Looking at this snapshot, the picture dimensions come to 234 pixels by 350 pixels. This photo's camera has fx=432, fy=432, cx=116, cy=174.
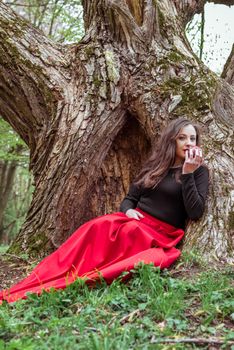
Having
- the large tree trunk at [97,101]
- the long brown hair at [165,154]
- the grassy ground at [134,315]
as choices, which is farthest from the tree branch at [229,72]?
the grassy ground at [134,315]

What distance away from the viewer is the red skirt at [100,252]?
363 centimetres

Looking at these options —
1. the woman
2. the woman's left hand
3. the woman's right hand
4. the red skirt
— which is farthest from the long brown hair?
the red skirt

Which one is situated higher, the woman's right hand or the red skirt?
the woman's right hand

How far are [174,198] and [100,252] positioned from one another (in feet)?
3.28

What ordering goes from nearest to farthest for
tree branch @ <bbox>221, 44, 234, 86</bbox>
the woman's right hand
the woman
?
→ the woman → the woman's right hand → tree branch @ <bbox>221, 44, 234, 86</bbox>

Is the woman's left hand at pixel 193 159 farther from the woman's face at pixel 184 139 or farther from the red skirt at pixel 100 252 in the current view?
the red skirt at pixel 100 252

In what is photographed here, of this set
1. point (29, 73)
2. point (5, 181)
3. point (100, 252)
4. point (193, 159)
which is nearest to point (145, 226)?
point (100, 252)

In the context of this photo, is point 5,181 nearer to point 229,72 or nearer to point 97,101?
point 229,72

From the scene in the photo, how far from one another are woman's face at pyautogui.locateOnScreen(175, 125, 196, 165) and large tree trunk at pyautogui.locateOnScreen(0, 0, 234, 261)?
234mm

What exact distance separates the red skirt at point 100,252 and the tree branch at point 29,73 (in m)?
2.03

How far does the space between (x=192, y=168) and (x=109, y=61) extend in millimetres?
2123

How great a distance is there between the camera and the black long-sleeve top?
4043 mm

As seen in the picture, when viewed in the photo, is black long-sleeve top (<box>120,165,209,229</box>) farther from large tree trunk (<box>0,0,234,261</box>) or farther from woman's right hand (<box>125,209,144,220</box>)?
large tree trunk (<box>0,0,234,261</box>)

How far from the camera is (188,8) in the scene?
6473mm
